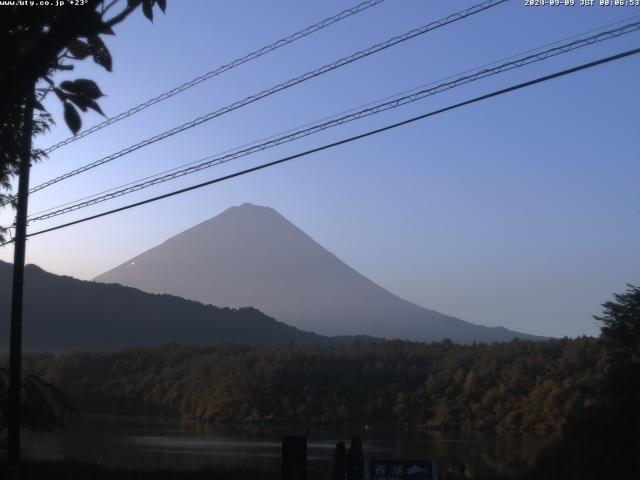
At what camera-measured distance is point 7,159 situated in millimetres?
8250

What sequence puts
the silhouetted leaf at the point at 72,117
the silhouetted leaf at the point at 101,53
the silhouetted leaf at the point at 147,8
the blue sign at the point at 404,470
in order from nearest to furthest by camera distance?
the silhouetted leaf at the point at 147,8
the silhouetted leaf at the point at 72,117
the silhouetted leaf at the point at 101,53
the blue sign at the point at 404,470

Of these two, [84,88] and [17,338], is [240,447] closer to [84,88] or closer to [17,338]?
[17,338]

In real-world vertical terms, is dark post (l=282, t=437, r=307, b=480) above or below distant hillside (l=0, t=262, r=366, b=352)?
below

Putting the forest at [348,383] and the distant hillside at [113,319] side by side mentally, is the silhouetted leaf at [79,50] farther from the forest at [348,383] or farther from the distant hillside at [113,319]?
the distant hillside at [113,319]

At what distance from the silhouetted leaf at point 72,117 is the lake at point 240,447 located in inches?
803

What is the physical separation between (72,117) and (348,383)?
56.2 m

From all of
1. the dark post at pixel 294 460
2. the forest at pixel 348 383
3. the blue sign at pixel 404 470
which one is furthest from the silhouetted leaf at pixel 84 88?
the forest at pixel 348 383

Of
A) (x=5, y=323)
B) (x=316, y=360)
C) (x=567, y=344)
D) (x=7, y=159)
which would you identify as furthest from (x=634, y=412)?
(x=5, y=323)

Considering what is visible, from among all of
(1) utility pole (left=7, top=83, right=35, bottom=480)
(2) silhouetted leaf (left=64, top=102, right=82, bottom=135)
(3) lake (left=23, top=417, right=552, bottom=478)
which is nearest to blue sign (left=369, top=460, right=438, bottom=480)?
(1) utility pole (left=7, top=83, right=35, bottom=480)

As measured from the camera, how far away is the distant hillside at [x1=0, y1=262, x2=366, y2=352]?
8981 cm

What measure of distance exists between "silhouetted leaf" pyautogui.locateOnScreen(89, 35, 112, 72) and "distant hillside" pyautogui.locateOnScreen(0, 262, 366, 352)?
76410mm

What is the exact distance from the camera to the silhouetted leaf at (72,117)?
543 centimetres

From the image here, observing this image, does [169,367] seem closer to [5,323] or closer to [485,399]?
[5,323]

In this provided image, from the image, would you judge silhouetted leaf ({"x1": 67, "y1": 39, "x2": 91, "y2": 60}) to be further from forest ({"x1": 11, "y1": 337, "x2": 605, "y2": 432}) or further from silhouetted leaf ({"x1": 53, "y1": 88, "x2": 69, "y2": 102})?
forest ({"x1": 11, "y1": 337, "x2": 605, "y2": 432})
